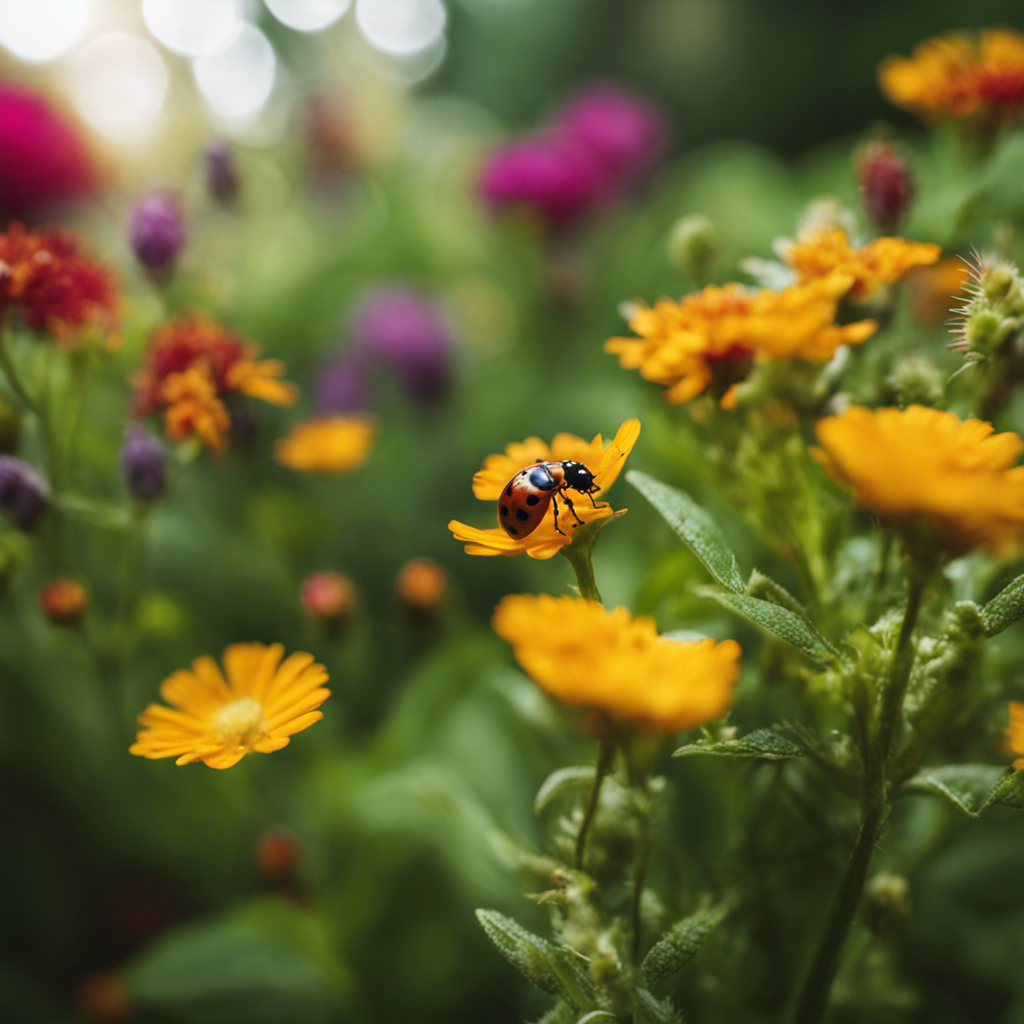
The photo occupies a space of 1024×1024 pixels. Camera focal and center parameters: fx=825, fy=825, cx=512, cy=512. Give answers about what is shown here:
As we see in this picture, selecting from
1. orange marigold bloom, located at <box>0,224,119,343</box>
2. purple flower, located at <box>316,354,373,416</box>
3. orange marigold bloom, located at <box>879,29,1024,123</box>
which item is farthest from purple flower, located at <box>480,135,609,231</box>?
orange marigold bloom, located at <box>0,224,119,343</box>

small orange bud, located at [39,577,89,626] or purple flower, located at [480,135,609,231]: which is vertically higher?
purple flower, located at [480,135,609,231]

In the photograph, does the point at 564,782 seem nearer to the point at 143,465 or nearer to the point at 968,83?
the point at 143,465

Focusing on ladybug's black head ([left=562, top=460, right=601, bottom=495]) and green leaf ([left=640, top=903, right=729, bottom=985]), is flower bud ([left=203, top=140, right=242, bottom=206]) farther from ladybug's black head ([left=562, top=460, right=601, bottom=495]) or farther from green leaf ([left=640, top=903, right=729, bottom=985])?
green leaf ([left=640, top=903, right=729, bottom=985])

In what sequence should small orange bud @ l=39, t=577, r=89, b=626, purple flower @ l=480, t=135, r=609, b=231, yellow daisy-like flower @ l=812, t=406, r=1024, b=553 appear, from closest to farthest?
yellow daisy-like flower @ l=812, t=406, r=1024, b=553
small orange bud @ l=39, t=577, r=89, b=626
purple flower @ l=480, t=135, r=609, b=231

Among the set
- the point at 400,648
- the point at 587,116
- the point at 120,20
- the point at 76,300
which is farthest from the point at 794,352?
the point at 120,20

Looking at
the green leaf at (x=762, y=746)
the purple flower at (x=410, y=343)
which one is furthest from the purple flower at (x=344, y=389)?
the green leaf at (x=762, y=746)

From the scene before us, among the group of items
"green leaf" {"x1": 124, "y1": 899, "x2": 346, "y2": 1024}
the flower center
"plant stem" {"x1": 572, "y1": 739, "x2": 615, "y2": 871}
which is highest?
Answer: the flower center
